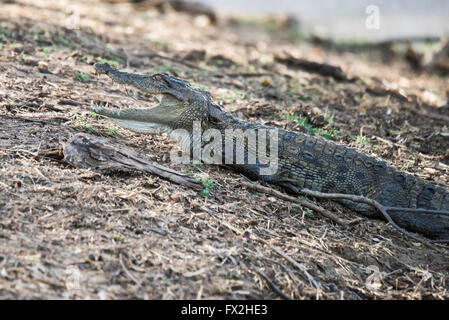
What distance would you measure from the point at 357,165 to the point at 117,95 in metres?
2.87

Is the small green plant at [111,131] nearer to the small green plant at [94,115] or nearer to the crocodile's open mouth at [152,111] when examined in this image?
the crocodile's open mouth at [152,111]

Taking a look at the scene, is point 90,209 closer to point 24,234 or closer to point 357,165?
point 24,234

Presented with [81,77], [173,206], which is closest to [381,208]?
[173,206]

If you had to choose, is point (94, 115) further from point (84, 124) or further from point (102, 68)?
point (102, 68)

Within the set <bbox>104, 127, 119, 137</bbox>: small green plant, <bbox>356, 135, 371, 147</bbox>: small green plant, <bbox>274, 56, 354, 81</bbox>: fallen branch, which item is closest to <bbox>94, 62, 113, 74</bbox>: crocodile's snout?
<bbox>104, 127, 119, 137</bbox>: small green plant

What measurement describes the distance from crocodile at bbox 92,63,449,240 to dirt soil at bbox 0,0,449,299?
21 cm

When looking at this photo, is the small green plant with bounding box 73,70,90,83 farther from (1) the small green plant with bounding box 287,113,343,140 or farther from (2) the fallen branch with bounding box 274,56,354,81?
(2) the fallen branch with bounding box 274,56,354,81

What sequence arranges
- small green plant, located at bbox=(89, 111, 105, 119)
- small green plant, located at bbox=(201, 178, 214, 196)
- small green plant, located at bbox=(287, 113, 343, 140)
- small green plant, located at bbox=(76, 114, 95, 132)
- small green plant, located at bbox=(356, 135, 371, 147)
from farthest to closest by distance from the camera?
small green plant, located at bbox=(287, 113, 343, 140) → small green plant, located at bbox=(356, 135, 371, 147) → small green plant, located at bbox=(89, 111, 105, 119) → small green plant, located at bbox=(76, 114, 95, 132) → small green plant, located at bbox=(201, 178, 214, 196)

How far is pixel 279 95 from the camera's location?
7.30 metres

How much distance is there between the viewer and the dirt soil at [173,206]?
318 centimetres

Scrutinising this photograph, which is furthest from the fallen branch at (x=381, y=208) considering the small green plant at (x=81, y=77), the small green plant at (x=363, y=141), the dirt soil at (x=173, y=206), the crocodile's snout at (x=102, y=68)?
the small green plant at (x=81, y=77)

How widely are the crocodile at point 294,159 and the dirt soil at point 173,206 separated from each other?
0.21 meters

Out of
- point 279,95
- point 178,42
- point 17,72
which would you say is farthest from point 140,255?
point 178,42

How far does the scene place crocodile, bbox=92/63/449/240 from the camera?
15.9 ft
